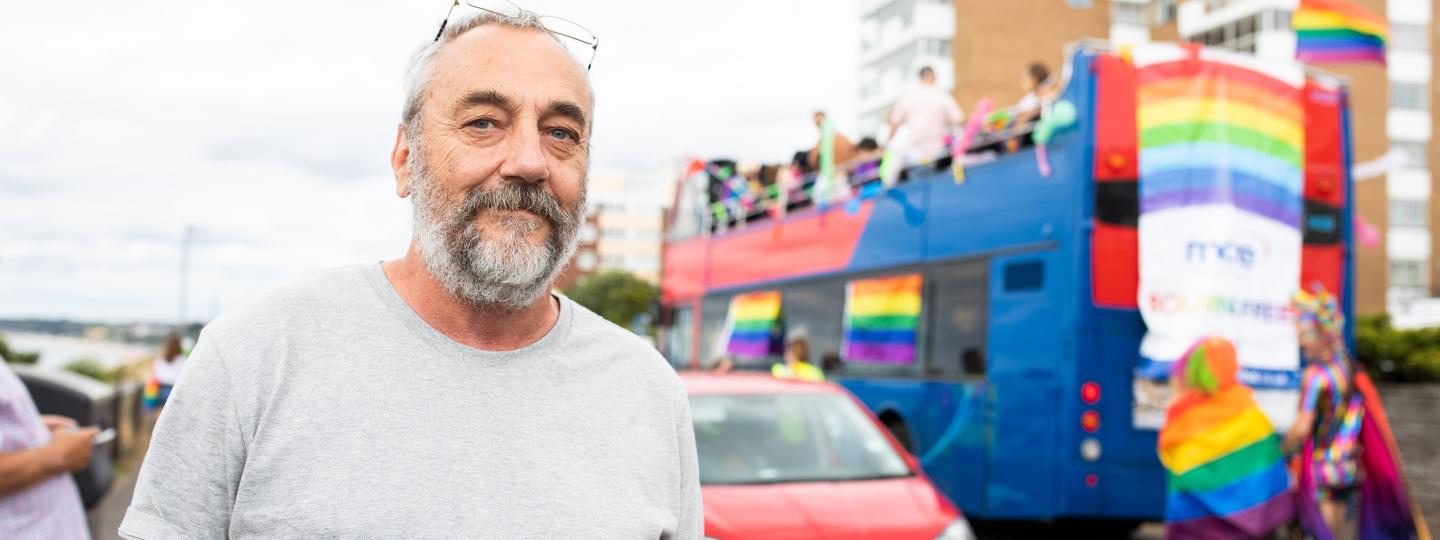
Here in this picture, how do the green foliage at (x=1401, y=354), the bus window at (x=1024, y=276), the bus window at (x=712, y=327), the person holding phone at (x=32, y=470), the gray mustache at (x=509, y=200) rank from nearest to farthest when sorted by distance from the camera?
1. the gray mustache at (x=509, y=200)
2. the person holding phone at (x=32, y=470)
3. the bus window at (x=1024, y=276)
4. the bus window at (x=712, y=327)
5. the green foliage at (x=1401, y=354)

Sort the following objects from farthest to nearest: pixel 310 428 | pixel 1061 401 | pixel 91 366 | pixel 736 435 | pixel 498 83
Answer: pixel 91 366, pixel 1061 401, pixel 736 435, pixel 498 83, pixel 310 428

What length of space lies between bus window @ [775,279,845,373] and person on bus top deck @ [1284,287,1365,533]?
4.49 m

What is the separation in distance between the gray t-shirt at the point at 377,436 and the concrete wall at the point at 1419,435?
433 inches

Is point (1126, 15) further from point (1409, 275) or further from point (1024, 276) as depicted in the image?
point (1024, 276)

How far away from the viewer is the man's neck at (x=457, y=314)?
1.92 meters

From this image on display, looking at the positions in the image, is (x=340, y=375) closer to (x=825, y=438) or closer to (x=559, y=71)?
(x=559, y=71)

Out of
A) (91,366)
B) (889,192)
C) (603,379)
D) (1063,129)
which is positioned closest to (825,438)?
(1063,129)

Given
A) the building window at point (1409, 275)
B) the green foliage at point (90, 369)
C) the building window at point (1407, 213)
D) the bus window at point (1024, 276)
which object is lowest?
the green foliage at point (90, 369)

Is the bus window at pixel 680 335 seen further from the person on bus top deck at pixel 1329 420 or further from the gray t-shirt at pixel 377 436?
the gray t-shirt at pixel 377 436

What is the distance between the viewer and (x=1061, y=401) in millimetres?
7801

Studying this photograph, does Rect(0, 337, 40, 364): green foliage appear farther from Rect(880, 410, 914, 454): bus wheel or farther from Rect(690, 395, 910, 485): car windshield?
Rect(690, 395, 910, 485): car windshield

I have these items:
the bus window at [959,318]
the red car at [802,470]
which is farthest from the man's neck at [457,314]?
the bus window at [959,318]

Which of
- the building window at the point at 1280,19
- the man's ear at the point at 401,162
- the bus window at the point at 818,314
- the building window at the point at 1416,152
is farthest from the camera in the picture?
the building window at the point at 1416,152

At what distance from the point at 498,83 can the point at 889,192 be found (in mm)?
8307
